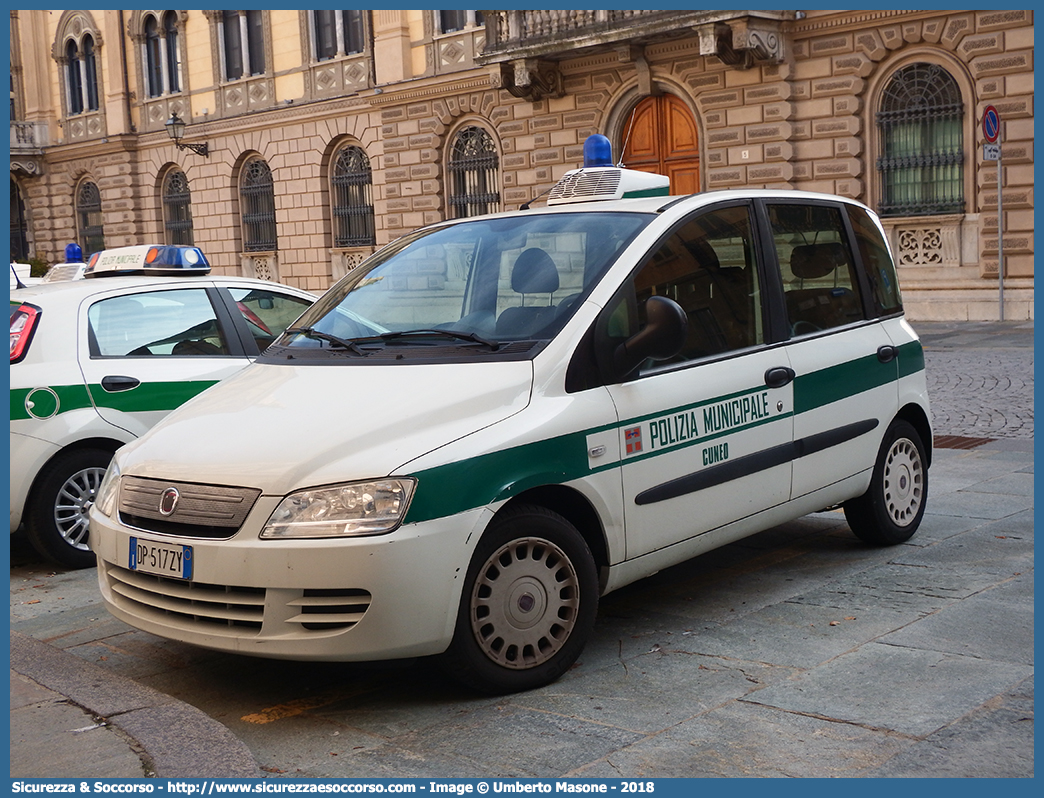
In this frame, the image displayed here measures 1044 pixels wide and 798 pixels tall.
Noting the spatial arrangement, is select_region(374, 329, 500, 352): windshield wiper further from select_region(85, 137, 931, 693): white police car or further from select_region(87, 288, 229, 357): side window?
select_region(87, 288, 229, 357): side window

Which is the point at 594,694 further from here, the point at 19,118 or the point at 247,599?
the point at 19,118

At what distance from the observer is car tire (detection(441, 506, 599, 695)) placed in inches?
161

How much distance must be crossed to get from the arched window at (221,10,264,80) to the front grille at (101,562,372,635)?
30.2 metres

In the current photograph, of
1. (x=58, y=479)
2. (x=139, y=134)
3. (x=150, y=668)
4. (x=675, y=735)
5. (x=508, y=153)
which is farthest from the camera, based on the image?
(x=139, y=134)

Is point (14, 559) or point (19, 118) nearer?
point (14, 559)

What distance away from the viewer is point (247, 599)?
398cm

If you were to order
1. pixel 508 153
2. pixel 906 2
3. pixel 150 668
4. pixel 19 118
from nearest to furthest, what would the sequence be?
pixel 150 668, pixel 906 2, pixel 508 153, pixel 19 118

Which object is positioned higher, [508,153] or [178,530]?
[508,153]

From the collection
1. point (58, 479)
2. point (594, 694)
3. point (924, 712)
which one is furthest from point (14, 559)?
point (924, 712)

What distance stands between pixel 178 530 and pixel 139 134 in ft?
114

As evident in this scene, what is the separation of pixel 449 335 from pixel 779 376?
147 centimetres

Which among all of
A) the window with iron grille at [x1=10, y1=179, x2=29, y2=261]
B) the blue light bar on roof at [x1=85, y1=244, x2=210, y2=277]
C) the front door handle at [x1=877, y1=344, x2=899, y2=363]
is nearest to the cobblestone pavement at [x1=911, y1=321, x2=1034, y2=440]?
the front door handle at [x1=877, y1=344, x2=899, y2=363]

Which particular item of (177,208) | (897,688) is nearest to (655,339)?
(897,688)

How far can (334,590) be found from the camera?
153 inches
